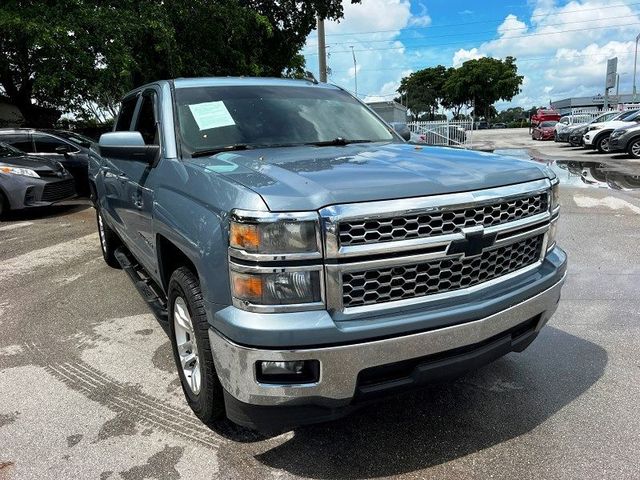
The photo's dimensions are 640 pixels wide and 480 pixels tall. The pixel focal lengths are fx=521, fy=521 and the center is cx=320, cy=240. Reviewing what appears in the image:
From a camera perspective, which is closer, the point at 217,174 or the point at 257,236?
the point at 257,236

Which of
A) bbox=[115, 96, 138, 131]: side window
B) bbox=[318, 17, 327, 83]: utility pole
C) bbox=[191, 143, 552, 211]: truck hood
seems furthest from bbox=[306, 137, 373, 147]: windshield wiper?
bbox=[318, 17, 327, 83]: utility pole

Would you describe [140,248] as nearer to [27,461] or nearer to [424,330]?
[27,461]

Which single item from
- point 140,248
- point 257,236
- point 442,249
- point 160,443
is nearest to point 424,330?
point 442,249

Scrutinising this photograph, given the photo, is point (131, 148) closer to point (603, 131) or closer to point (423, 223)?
point (423, 223)

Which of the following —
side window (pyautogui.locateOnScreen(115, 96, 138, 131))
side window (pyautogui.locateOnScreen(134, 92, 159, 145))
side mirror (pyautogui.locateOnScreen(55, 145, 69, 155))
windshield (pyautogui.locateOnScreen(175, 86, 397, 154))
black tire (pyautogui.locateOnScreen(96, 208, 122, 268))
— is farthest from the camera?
side mirror (pyautogui.locateOnScreen(55, 145, 69, 155))

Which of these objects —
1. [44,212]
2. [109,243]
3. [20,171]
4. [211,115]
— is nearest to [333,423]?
[211,115]

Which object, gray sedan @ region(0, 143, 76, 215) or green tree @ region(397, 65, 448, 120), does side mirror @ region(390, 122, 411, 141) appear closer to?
gray sedan @ region(0, 143, 76, 215)

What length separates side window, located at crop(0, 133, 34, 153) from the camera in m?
10.6

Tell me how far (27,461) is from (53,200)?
27.7ft

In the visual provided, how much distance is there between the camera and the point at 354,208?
7.02 ft

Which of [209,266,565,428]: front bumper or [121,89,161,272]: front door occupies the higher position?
[121,89,161,272]: front door

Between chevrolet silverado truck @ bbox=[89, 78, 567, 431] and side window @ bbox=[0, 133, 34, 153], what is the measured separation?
9.41m

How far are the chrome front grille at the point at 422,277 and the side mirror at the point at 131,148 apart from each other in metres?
1.71

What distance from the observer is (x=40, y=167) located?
9898 millimetres
